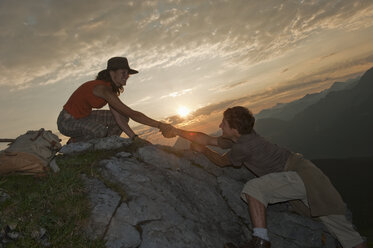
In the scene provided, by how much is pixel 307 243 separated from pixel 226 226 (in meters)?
2.59

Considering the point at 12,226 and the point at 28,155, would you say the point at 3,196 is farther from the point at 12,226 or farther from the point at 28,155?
the point at 12,226

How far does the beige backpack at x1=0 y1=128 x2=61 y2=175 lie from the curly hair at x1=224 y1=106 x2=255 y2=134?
5.44 m

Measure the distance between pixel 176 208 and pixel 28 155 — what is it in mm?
4339

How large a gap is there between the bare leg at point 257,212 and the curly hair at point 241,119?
1824 millimetres

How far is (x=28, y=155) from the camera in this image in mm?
6688

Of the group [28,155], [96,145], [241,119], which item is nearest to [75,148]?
[96,145]

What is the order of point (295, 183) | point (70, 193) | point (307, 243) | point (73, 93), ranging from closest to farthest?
point (70, 193)
point (295, 183)
point (307, 243)
point (73, 93)

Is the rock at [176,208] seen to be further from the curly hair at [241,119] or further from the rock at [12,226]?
the curly hair at [241,119]

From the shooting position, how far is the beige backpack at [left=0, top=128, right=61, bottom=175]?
258 inches

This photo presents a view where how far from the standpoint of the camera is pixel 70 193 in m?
5.71

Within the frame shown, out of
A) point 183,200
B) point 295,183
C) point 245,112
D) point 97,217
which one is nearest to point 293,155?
point 295,183

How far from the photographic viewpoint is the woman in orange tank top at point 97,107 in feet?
27.1

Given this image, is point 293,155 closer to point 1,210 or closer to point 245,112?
point 245,112

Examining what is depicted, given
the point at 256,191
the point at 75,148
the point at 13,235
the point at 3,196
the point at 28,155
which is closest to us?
the point at 13,235
